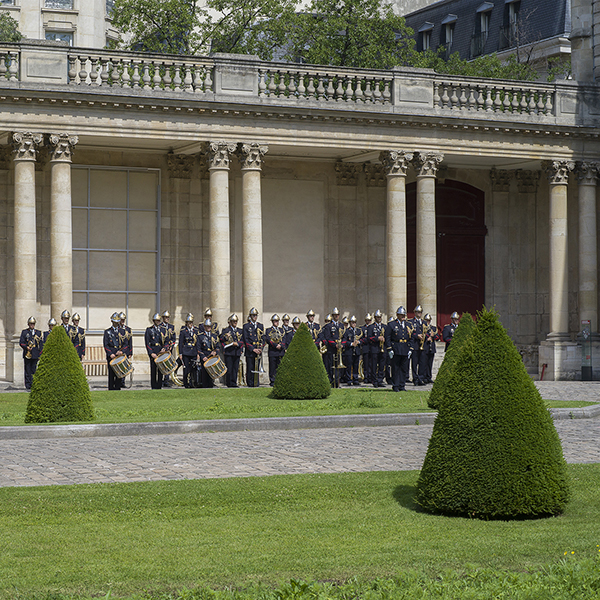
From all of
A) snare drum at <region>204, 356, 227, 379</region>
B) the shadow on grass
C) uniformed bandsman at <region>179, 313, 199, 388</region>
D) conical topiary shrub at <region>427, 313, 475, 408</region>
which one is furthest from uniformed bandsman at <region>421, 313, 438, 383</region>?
the shadow on grass

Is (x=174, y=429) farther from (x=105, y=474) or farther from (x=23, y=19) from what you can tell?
(x=23, y=19)

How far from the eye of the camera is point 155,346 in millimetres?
24828

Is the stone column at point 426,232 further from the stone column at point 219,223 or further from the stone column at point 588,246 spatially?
the stone column at point 219,223

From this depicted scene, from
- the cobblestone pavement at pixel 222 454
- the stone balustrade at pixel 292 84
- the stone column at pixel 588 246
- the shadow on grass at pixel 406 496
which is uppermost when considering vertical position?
the stone balustrade at pixel 292 84

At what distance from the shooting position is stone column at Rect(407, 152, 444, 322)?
97.3ft

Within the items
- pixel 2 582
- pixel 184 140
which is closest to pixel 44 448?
pixel 2 582

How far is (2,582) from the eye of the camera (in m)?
6.86

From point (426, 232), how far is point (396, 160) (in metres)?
2.25

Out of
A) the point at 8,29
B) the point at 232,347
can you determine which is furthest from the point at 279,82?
the point at 8,29

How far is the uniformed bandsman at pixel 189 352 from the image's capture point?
82.2 ft

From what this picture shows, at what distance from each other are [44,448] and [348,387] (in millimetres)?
13629

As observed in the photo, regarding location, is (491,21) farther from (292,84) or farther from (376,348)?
(376,348)

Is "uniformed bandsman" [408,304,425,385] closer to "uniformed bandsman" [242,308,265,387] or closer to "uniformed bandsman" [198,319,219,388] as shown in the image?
"uniformed bandsman" [242,308,265,387]

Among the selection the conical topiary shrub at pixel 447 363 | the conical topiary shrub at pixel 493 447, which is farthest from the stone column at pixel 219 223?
the conical topiary shrub at pixel 493 447
